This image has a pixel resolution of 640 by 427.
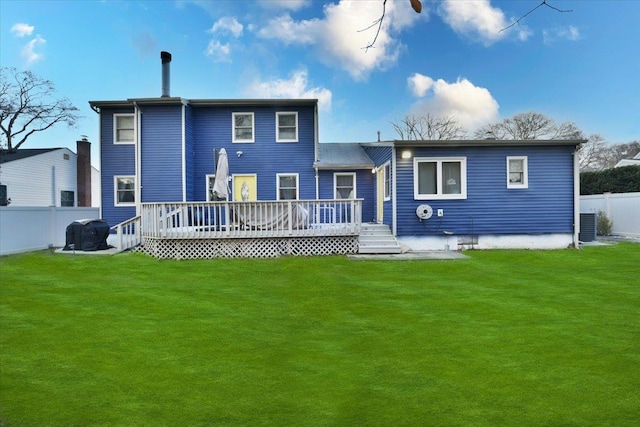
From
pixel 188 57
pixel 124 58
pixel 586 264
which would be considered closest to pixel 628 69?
pixel 586 264

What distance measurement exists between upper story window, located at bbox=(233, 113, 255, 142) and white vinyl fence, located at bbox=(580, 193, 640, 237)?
15602 mm

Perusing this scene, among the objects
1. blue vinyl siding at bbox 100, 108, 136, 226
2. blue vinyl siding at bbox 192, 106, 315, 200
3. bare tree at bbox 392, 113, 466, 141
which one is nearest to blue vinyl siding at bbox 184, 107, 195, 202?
blue vinyl siding at bbox 192, 106, 315, 200

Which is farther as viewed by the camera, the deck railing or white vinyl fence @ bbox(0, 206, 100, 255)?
white vinyl fence @ bbox(0, 206, 100, 255)

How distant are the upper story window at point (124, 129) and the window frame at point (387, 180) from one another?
988 cm

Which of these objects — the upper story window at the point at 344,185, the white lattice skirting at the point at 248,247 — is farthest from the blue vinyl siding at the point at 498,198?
the upper story window at the point at 344,185

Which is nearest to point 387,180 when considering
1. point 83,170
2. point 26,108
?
point 83,170

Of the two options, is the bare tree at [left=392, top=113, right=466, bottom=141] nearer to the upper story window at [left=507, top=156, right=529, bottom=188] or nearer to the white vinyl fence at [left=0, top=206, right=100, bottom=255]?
the upper story window at [left=507, top=156, right=529, bottom=188]

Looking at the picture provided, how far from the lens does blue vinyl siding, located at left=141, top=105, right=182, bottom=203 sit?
51.8ft

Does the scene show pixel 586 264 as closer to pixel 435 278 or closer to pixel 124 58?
pixel 435 278

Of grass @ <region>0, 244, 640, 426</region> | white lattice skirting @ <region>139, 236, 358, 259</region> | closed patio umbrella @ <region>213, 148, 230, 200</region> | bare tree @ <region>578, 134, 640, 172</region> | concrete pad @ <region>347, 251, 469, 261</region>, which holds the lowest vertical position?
grass @ <region>0, 244, 640, 426</region>

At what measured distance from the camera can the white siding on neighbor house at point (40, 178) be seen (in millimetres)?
22848

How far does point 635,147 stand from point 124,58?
150 feet

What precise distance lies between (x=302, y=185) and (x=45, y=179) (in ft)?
59.2

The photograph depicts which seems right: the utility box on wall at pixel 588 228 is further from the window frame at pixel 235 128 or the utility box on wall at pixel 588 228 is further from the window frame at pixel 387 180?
the window frame at pixel 235 128
